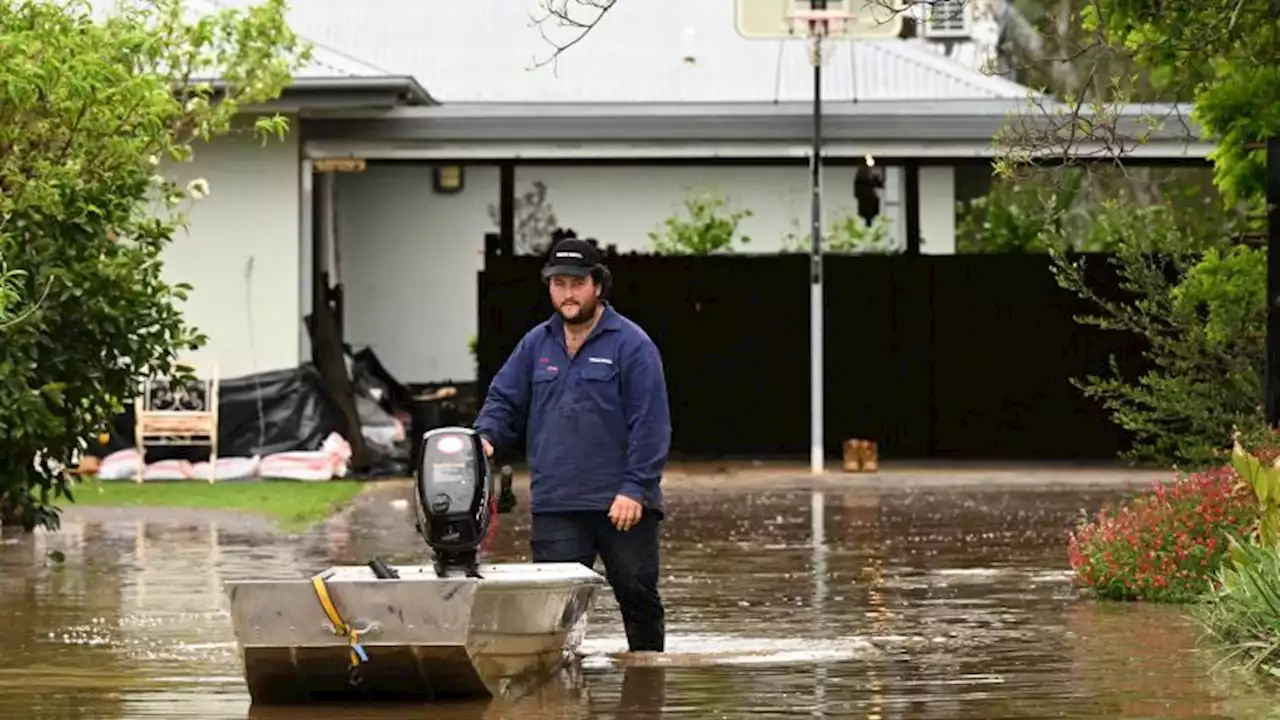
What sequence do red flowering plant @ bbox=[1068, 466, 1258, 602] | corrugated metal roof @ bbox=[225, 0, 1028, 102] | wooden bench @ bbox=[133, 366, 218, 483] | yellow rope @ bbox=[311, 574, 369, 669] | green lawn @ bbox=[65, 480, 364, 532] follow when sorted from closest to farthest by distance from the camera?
yellow rope @ bbox=[311, 574, 369, 669]
red flowering plant @ bbox=[1068, 466, 1258, 602]
green lawn @ bbox=[65, 480, 364, 532]
wooden bench @ bbox=[133, 366, 218, 483]
corrugated metal roof @ bbox=[225, 0, 1028, 102]

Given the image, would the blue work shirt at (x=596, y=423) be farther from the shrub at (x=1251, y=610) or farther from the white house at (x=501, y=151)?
the white house at (x=501, y=151)

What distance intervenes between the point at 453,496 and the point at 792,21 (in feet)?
53.5

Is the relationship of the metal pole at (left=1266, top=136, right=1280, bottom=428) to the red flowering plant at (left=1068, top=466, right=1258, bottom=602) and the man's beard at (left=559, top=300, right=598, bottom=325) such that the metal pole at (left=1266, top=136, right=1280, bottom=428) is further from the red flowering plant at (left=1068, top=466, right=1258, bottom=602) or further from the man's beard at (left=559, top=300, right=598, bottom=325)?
the man's beard at (left=559, top=300, right=598, bottom=325)

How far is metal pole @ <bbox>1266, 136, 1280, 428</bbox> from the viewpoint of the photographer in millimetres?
15023

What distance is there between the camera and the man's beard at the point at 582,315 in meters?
12.1

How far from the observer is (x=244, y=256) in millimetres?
27156

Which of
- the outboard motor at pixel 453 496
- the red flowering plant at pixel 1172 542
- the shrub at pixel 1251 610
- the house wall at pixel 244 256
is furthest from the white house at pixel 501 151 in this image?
the outboard motor at pixel 453 496

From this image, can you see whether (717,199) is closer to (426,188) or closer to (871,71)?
(871,71)

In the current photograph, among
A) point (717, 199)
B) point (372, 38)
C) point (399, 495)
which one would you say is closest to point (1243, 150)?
point (399, 495)

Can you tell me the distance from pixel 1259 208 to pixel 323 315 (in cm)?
1187

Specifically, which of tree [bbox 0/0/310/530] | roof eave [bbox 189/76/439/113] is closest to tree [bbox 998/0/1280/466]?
tree [bbox 0/0/310/530]

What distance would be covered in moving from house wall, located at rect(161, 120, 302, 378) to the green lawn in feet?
6.48

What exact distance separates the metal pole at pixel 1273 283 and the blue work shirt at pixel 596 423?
179 inches

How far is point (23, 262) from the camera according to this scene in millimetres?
16953
